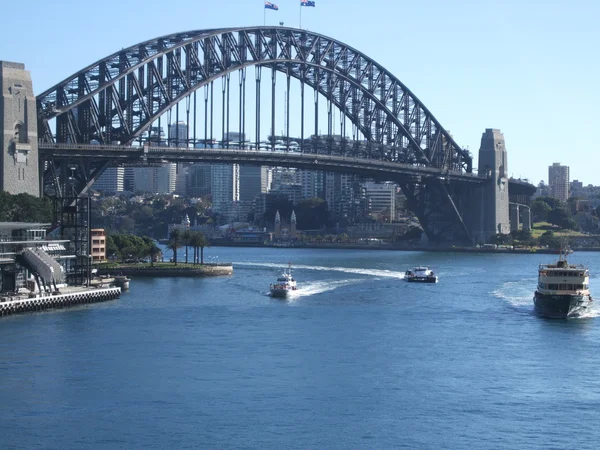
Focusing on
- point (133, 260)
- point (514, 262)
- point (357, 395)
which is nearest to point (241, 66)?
point (133, 260)

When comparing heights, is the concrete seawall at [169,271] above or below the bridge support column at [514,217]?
below

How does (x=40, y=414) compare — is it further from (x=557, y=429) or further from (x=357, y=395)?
(x=557, y=429)

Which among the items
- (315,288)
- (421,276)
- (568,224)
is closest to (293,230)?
(568,224)

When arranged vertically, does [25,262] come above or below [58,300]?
above

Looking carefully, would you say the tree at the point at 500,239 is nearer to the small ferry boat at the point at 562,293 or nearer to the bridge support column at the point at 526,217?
the bridge support column at the point at 526,217

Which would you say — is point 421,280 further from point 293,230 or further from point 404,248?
point 293,230

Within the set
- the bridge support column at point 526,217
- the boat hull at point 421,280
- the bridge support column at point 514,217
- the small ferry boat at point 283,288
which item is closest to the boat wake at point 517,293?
the boat hull at point 421,280
